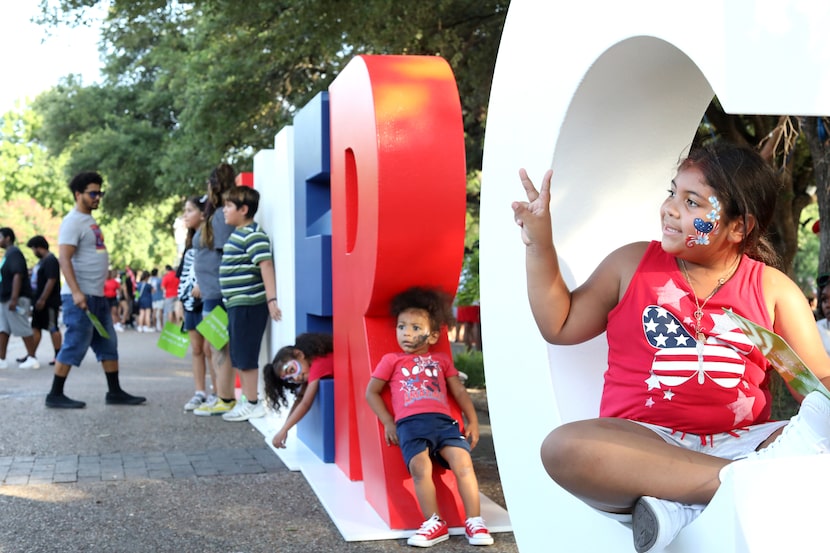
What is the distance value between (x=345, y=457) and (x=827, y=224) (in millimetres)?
4823

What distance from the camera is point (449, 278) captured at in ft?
17.3

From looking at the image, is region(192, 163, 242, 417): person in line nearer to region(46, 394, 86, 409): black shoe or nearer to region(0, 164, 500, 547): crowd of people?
region(0, 164, 500, 547): crowd of people

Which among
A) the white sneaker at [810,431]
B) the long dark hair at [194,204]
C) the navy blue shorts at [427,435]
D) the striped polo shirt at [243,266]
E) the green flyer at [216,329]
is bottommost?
the navy blue shorts at [427,435]

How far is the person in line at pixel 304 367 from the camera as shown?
21.1ft

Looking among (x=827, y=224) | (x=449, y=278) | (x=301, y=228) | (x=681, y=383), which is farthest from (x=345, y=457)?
(x=827, y=224)

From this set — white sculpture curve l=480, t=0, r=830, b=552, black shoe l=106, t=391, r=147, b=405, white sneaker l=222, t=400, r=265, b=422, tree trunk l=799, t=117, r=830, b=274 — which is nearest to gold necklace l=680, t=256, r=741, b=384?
white sculpture curve l=480, t=0, r=830, b=552

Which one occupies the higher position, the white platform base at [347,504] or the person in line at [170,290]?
the person in line at [170,290]

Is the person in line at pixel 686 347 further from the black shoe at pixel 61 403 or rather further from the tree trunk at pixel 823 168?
the black shoe at pixel 61 403

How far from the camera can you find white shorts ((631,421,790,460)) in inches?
103

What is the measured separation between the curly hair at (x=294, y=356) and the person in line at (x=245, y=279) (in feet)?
4.99

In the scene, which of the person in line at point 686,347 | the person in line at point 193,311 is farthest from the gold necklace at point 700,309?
the person in line at point 193,311

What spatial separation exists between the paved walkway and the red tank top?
204cm

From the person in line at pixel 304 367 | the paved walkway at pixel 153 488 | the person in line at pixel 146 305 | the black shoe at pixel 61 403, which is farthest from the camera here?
the person in line at pixel 146 305

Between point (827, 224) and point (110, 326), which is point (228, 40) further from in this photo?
point (827, 224)
